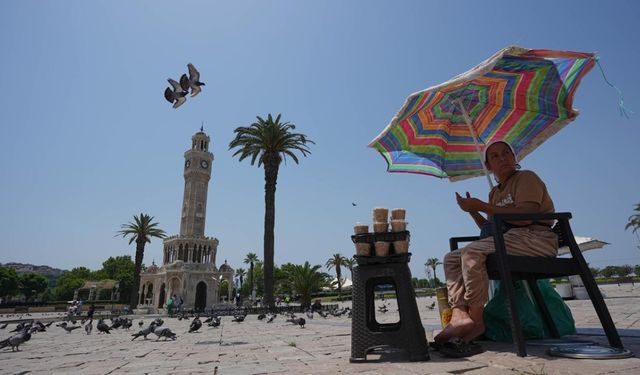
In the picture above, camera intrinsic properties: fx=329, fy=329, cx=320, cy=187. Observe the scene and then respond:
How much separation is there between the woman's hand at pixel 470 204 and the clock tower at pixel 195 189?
44.9m

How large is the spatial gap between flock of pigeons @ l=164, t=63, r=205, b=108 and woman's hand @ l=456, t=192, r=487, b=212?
8.50 metres

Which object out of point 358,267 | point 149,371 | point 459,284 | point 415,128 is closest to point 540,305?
point 459,284

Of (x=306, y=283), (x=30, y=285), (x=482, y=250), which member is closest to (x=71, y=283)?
(x=30, y=285)

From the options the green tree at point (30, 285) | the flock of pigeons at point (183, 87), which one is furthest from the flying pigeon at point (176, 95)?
the green tree at point (30, 285)

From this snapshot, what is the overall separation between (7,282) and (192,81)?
81181 millimetres

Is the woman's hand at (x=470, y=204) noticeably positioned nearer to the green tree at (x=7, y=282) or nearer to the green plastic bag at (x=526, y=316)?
the green plastic bag at (x=526, y=316)

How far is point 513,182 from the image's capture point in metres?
3.02

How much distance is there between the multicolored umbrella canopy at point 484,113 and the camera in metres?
3.48

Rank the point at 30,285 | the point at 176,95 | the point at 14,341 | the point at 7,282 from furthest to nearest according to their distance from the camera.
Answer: the point at 30,285 < the point at 7,282 < the point at 176,95 < the point at 14,341

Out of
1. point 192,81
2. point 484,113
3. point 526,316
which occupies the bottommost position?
point 526,316

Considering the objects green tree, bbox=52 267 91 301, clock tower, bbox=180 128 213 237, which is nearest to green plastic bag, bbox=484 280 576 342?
clock tower, bbox=180 128 213 237

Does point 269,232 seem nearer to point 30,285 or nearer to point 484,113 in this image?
point 484,113

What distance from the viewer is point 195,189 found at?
45875mm

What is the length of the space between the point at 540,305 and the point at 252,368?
297 centimetres
